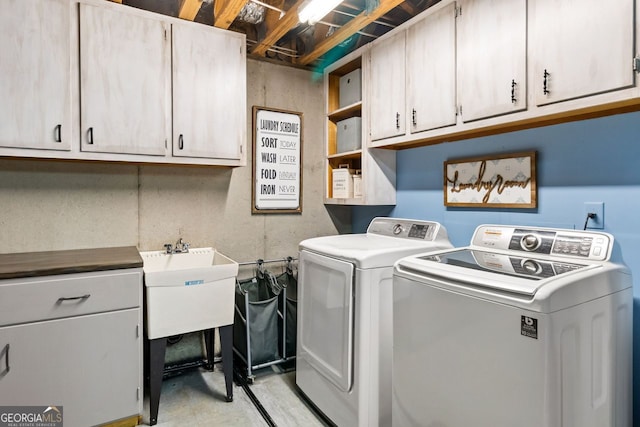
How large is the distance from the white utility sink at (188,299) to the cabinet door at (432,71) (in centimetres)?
156

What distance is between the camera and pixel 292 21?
2326 millimetres

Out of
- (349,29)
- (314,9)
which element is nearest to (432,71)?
(349,29)

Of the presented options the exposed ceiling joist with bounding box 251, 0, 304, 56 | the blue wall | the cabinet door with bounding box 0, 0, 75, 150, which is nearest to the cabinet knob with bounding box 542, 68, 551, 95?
the blue wall

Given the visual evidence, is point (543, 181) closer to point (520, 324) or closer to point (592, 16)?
point (592, 16)

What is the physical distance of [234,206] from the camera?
2979 mm

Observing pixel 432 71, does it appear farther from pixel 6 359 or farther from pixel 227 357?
pixel 6 359

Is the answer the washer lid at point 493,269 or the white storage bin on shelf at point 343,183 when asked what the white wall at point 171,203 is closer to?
the white storage bin on shelf at point 343,183

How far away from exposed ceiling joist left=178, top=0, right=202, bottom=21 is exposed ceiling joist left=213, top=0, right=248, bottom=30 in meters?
0.13

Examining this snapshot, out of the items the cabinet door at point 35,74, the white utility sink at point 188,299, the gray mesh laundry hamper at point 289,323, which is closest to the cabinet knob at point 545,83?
the white utility sink at point 188,299

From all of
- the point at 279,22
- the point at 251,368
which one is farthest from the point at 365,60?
the point at 251,368

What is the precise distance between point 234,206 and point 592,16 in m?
2.46

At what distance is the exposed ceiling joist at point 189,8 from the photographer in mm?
2223

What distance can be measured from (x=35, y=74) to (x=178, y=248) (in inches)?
52.7

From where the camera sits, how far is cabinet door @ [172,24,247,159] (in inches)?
95.1
